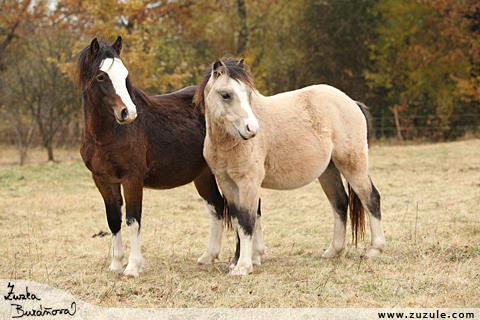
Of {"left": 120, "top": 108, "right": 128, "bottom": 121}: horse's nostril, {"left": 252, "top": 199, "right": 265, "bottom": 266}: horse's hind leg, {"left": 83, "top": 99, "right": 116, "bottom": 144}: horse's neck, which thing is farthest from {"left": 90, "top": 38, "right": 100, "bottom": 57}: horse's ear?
{"left": 252, "top": 199, "right": 265, "bottom": 266}: horse's hind leg

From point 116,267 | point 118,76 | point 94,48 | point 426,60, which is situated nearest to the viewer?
point 118,76

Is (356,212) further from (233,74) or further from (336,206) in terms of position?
(233,74)

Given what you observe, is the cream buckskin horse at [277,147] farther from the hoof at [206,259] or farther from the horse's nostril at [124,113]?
the horse's nostril at [124,113]

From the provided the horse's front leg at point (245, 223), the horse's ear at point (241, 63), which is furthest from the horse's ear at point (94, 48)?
the horse's front leg at point (245, 223)

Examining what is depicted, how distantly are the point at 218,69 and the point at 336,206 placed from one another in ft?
6.79

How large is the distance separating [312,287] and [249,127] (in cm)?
143

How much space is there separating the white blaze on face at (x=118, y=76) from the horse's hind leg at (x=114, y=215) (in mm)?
964

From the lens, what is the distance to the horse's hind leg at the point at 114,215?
15.2ft

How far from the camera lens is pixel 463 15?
784 inches

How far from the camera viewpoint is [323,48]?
2330cm

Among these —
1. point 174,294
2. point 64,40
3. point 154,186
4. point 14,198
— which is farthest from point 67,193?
point 64,40
